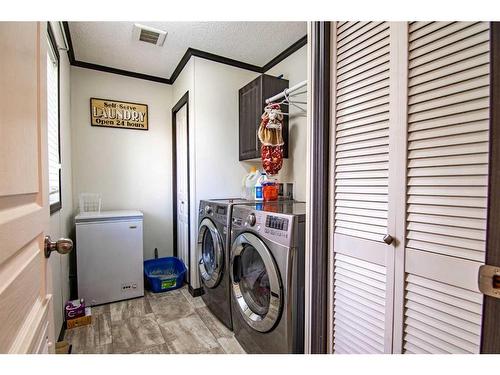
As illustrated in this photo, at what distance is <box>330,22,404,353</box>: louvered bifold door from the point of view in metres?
0.86

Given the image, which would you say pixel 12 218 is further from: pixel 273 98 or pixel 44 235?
pixel 273 98

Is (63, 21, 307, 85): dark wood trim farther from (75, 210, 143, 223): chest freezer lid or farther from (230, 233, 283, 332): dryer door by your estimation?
(230, 233, 283, 332): dryer door

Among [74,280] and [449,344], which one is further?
[74,280]

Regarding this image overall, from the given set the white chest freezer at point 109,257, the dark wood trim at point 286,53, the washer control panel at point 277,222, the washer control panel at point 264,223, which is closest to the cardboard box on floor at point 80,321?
the white chest freezer at point 109,257

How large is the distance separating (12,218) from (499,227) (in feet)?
3.36

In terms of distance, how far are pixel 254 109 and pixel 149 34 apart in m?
1.10

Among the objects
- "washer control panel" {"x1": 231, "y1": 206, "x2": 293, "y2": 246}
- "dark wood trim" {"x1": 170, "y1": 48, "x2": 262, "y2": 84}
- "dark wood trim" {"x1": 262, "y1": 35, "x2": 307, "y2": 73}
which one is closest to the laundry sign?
"dark wood trim" {"x1": 170, "y1": 48, "x2": 262, "y2": 84}

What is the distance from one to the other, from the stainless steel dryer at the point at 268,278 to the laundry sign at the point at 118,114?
1910 millimetres

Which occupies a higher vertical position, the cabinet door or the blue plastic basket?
the cabinet door

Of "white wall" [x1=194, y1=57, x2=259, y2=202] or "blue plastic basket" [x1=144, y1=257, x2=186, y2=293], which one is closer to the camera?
"white wall" [x1=194, y1=57, x2=259, y2=202]

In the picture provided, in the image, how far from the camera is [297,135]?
2211 millimetres

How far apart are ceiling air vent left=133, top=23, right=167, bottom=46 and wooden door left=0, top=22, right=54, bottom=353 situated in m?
1.48

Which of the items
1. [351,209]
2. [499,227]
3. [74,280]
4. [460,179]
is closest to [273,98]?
[351,209]
